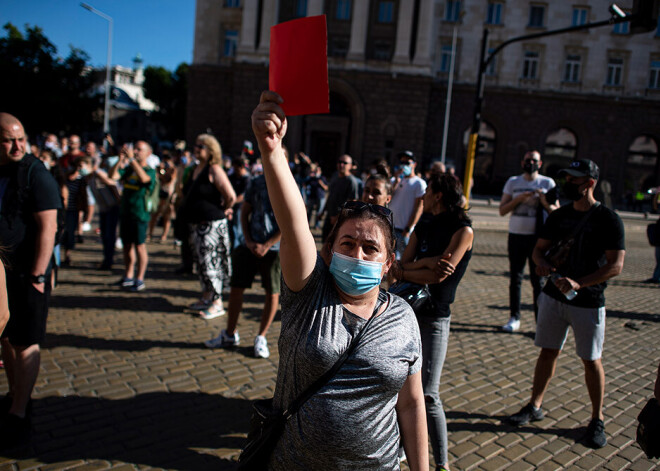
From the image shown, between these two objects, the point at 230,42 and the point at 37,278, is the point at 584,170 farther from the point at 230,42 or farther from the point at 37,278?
the point at 230,42

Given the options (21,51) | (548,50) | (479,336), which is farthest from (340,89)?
(479,336)

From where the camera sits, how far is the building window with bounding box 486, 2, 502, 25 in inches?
1410

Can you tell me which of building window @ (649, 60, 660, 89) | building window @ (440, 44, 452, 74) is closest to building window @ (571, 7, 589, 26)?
building window @ (649, 60, 660, 89)

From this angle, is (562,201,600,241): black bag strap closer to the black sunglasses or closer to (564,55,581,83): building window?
the black sunglasses

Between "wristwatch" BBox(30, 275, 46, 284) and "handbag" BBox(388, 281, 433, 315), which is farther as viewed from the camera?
"wristwatch" BBox(30, 275, 46, 284)

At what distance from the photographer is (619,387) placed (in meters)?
4.81

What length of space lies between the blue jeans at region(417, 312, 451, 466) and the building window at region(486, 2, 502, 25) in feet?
125

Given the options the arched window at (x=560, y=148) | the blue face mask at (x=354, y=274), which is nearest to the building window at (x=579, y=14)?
the arched window at (x=560, y=148)

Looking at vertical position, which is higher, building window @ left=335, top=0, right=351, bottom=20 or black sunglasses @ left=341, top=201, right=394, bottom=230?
building window @ left=335, top=0, right=351, bottom=20

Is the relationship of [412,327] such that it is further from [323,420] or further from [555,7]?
[555,7]

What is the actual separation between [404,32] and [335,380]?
35.9 meters

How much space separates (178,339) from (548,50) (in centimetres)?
3759

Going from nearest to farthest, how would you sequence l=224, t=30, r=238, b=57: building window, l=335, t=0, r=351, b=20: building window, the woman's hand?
the woman's hand, l=335, t=0, r=351, b=20: building window, l=224, t=30, r=238, b=57: building window

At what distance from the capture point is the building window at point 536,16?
1405 inches
